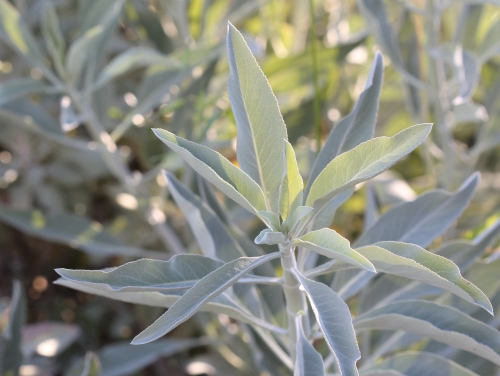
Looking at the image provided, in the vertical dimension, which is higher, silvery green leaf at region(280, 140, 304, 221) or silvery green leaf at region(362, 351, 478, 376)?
silvery green leaf at region(280, 140, 304, 221)

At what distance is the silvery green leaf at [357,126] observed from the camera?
0.61m

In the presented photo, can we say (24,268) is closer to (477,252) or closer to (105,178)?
(105,178)

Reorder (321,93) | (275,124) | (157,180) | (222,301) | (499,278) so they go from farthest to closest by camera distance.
→ (157,180), (321,93), (499,278), (222,301), (275,124)

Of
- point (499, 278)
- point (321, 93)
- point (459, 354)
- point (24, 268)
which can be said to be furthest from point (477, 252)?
point (24, 268)

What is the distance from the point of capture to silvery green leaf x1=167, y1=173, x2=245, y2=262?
667 mm

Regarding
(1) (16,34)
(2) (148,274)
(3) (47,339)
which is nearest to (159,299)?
(2) (148,274)

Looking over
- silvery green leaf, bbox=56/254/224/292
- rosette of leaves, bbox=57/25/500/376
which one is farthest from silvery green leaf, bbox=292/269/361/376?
silvery green leaf, bbox=56/254/224/292

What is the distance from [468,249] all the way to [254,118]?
0.38 m

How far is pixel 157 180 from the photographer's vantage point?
120 cm

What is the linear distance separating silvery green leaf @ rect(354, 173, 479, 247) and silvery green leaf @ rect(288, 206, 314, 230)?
189 mm

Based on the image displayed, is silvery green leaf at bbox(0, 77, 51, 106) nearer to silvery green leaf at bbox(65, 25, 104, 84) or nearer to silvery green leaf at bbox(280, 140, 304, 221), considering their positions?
silvery green leaf at bbox(65, 25, 104, 84)

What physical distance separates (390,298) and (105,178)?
891 mm

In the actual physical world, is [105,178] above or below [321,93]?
above

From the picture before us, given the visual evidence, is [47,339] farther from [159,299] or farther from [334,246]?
[334,246]
